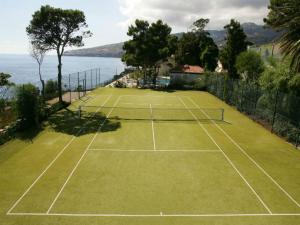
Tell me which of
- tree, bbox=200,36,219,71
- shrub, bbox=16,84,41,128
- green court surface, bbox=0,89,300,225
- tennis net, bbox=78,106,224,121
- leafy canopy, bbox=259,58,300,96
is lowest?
green court surface, bbox=0,89,300,225

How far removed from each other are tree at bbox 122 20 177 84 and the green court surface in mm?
25568

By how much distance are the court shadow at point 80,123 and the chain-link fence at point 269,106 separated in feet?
38.9

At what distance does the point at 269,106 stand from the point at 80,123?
15.1 m

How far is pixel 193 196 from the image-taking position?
13500 millimetres

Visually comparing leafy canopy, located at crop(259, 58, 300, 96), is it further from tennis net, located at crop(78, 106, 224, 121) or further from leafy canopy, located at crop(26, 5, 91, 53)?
leafy canopy, located at crop(26, 5, 91, 53)

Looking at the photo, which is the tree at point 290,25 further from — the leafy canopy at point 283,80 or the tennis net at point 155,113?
the tennis net at point 155,113

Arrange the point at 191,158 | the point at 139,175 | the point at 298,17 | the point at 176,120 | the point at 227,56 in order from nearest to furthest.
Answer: the point at 139,175
the point at 191,158
the point at 298,17
the point at 176,120
the point at 227,56

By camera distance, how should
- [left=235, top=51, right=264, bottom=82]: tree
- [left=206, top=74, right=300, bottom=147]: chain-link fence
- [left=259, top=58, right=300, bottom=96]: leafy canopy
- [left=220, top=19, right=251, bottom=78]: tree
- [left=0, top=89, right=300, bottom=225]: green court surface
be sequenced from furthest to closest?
1. [left=220, top=19, right=251, bottom=78]: tree
2. [left=235, top=51, right=264, bottom=82]: tree
3. [left=259, top=58, right=300, bottom=96]: leafy canopy
4. [left=206, top=74, right=300, bottom=147]: chain-link fence
5. [left=0, top=89, right=300, bottom=225]: green court surface

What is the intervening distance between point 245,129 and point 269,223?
14350 mm

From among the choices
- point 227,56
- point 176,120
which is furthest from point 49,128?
point 227,56

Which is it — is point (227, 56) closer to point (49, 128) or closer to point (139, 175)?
point (49, 128)

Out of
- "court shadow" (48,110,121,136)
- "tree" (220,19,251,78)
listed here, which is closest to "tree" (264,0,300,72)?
"court shadow" (48,110,121,136)

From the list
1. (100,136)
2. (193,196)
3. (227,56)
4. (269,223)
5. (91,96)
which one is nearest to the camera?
(269,223)

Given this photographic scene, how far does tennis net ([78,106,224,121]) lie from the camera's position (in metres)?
28.6
